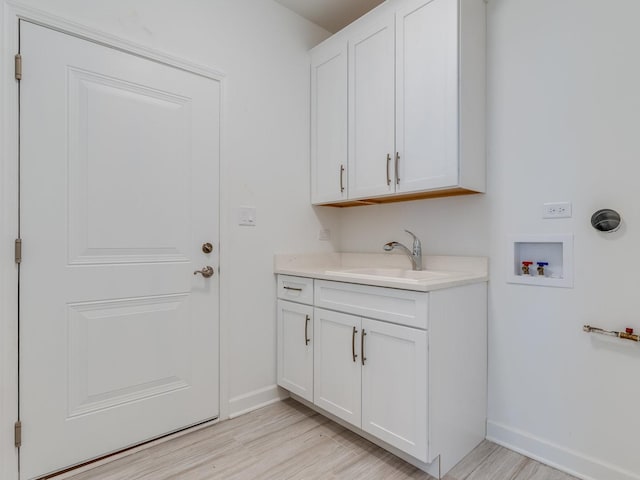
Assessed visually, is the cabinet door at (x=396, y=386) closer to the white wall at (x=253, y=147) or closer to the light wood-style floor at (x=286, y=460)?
the light wood-style floor at (x=286, y=460)

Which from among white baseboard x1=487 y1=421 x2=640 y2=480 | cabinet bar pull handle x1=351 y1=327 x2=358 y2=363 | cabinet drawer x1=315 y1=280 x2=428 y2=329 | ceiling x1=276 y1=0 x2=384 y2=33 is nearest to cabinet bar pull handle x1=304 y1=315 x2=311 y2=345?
cabinet drawer x1=315 y1=280 x2=428 y2=329

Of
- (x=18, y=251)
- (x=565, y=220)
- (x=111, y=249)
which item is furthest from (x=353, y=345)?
Result: (x=18, y=251)

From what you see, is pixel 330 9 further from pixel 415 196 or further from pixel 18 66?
pixel 18 66

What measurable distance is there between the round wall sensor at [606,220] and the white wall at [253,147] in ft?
5.36

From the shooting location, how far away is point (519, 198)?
1.78 m

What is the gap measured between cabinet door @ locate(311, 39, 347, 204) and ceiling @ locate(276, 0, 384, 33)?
255 millimetres

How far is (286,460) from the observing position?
1699 mm

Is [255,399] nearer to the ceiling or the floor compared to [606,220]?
nearer to the floor

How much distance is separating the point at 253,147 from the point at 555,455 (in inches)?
90.5

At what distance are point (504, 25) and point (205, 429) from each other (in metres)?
2.74

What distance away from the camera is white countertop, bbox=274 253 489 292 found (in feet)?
5.26

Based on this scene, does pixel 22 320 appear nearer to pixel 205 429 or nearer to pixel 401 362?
pixel 205 429

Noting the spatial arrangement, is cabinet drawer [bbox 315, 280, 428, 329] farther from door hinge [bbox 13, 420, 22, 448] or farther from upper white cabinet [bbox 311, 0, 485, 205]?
door hinge [bbox 13, 420, 22, 448]

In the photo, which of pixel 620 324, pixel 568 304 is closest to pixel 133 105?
pixel 568 304
